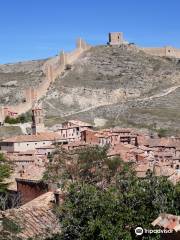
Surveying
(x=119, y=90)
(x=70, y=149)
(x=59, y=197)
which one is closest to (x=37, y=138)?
(x=70, y=149)

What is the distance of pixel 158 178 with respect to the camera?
14.9 metres

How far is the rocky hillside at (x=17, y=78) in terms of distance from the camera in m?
111

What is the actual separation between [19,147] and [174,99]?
130ft

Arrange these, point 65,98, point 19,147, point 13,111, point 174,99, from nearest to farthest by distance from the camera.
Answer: point 19,147, point 13,111, point 174,99, point 65,98

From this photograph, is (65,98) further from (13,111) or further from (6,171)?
(6,171)

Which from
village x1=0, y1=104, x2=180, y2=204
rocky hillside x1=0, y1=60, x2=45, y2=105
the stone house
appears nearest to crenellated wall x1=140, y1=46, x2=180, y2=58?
rocky hillside x1=0, y1=60, x2=45, y2=105

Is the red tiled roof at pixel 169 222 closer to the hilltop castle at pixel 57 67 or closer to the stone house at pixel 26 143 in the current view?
the stone house at pixel 26 143

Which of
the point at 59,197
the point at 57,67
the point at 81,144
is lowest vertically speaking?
the point at 81,144

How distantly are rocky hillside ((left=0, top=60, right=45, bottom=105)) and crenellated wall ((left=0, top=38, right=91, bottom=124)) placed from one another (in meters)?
5.35

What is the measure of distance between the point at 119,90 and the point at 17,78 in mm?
32293

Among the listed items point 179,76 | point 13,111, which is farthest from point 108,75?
point 13,111

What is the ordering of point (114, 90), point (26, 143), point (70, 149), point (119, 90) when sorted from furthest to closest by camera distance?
point (119, 90) → point (114, 90) → point (26, 143) → point (70, 149)

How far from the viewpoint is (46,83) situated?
103 m

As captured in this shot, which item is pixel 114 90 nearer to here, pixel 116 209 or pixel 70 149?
pixel 70 149
